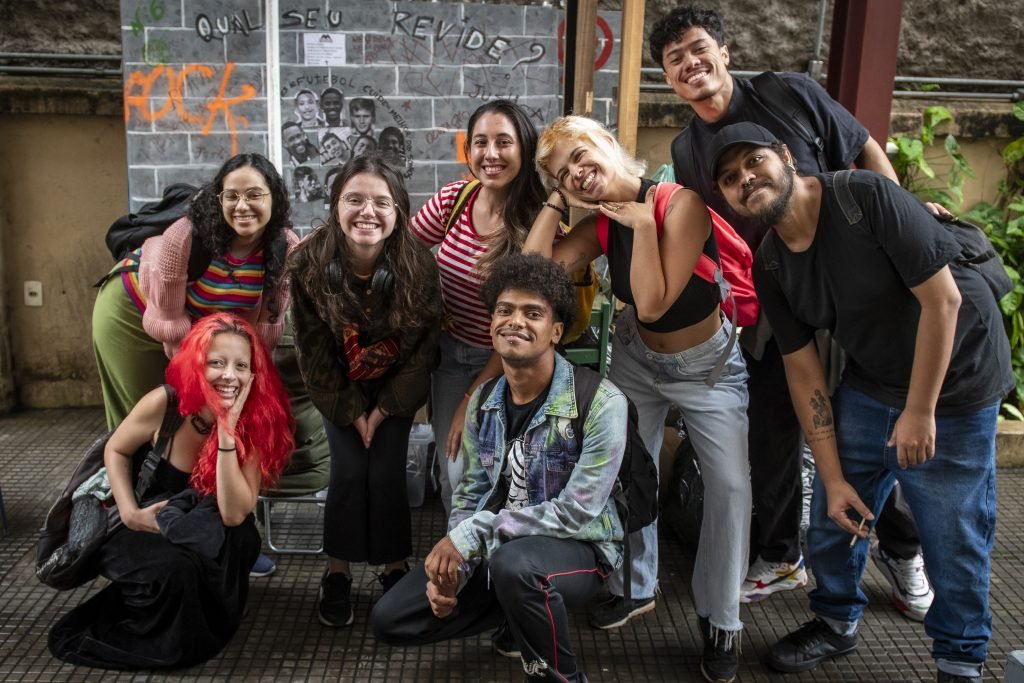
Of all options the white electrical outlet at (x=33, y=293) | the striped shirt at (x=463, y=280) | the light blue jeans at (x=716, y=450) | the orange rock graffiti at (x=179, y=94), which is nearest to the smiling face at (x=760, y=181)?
the light blue jeans at (x=716, y=450)

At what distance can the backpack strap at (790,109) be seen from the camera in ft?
10.4

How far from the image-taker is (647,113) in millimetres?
5609

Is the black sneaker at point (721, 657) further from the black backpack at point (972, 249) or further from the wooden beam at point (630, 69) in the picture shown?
the wooden beam at point (630, 69)

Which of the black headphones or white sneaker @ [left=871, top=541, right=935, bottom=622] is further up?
the black headphones

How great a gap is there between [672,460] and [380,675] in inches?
64.1

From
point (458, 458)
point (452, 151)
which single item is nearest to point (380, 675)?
point (458, 458)

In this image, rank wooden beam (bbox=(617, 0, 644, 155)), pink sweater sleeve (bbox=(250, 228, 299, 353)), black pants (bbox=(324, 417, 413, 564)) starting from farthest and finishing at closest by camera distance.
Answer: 1. wooden beam (bbox=(617, 0, 644, 155))
2. pink sweater sleeve (bbox=(250, 228, 299, 353))
3. black pants (bbox=(324, 417, 413, 564))

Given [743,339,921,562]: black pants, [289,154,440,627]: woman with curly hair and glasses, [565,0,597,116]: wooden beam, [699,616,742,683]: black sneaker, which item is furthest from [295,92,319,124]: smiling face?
[699,616,742,683]: black sneaker

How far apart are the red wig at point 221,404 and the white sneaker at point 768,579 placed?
1860mm

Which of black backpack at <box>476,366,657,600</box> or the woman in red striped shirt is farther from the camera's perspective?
the woman in red striped shirt

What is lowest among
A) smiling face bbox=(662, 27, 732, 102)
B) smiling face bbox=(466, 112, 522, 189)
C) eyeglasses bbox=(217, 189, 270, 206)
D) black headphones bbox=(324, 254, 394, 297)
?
black headphones bbox=(324, 254, 394, 297)

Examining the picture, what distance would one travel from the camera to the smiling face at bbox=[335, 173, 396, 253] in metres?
3.11

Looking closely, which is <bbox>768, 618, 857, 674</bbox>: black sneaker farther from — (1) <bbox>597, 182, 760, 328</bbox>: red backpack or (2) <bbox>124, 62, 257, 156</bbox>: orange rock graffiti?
(2) <bbox>124, 62, 257, 156</bbox>: orange rock graffiti

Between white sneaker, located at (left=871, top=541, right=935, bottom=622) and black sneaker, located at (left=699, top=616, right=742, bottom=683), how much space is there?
0.86 meters
